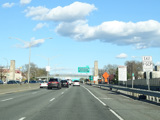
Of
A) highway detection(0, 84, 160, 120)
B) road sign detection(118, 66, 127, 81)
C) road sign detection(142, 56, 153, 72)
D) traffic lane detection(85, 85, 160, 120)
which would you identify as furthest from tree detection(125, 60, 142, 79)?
highway detection(0, 84, 160, 120)

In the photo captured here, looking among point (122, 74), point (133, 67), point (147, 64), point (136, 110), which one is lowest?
point (136, 110)

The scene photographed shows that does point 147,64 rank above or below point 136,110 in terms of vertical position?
above

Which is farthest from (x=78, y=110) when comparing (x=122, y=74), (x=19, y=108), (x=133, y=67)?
(x=133, y=67)

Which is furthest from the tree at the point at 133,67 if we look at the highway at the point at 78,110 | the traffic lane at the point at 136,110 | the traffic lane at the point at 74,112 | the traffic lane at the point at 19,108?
the traffic lane at the point at 74,112

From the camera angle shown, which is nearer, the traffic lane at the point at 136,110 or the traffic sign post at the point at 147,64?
→ the traffic lane at the point at 136,110

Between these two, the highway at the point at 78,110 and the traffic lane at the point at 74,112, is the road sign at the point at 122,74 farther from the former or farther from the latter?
the traffic lane at the point at 74,112

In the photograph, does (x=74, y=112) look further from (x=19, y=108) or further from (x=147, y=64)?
(x=147, y=64)

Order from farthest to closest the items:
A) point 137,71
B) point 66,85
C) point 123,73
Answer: point 137,71
point 66,85
point 123,73

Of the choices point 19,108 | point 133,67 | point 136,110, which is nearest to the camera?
point 136,110

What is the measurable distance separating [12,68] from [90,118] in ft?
284

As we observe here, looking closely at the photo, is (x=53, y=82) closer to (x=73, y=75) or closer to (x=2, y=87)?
(x=2, y=87)

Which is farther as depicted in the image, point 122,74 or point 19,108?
point 122,74

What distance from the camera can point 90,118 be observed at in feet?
32.7

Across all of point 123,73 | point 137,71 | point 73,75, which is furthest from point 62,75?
point 123,73
